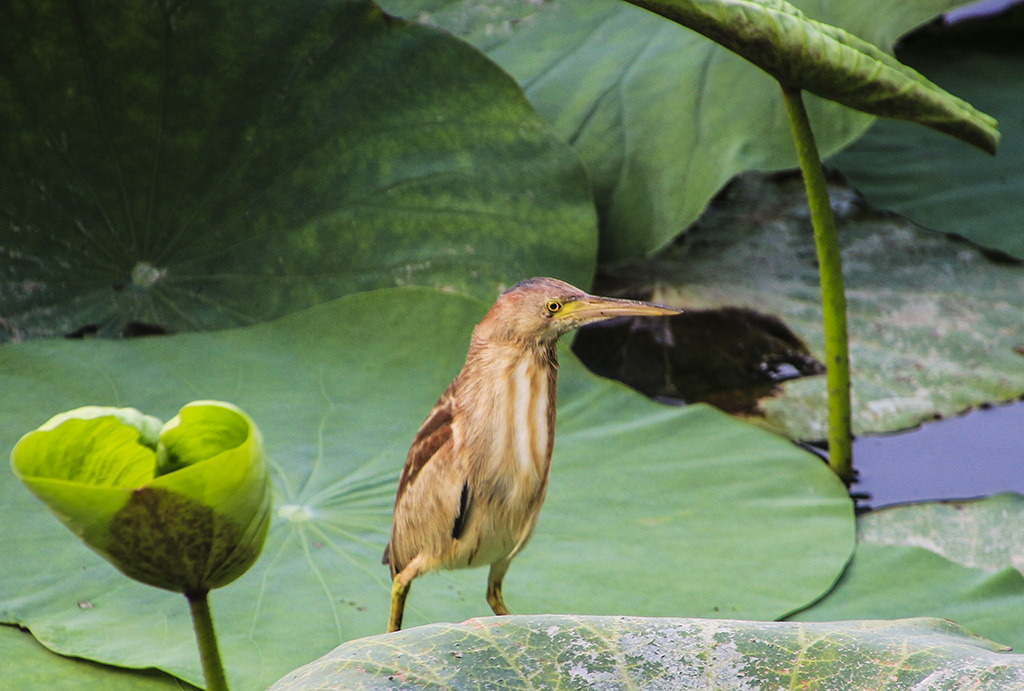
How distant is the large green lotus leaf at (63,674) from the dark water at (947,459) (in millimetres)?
1039

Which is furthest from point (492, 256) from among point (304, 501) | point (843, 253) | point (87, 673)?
point (87, 673)

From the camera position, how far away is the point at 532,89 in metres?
1.92

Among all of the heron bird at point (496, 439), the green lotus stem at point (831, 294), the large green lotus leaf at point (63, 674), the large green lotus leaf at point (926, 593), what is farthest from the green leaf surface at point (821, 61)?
the large green lotus leaf at point (63, 674)

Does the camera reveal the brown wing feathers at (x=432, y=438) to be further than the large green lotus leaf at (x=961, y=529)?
No

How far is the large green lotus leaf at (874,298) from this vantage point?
1.66m

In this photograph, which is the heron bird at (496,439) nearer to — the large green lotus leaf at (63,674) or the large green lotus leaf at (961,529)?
the large green lotus leaf at (63,674)

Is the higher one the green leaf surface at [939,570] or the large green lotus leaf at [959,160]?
the large green lotus leaf at [959,160]

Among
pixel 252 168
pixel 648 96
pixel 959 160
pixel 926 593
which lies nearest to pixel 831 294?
pixel 926 593

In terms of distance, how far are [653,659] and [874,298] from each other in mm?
1323

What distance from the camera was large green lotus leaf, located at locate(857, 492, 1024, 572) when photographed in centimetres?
134

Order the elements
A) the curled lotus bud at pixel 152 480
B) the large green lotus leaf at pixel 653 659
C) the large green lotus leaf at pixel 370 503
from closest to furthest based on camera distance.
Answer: the curled lotus bud at pixel 152 480 < the large green lotus leaf at pixel 653 659 < the large green lotus leaf at pixel 370 503

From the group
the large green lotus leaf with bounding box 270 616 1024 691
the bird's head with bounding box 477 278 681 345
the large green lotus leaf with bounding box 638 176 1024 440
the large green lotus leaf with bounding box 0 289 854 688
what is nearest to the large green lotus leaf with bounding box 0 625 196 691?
the large green lotus leaf with bounding box 0 289 854 688

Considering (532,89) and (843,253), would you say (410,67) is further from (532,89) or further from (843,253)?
(843,253)

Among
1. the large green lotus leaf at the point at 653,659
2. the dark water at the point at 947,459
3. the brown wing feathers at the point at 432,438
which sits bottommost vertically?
the dark water at the point at 947,459
